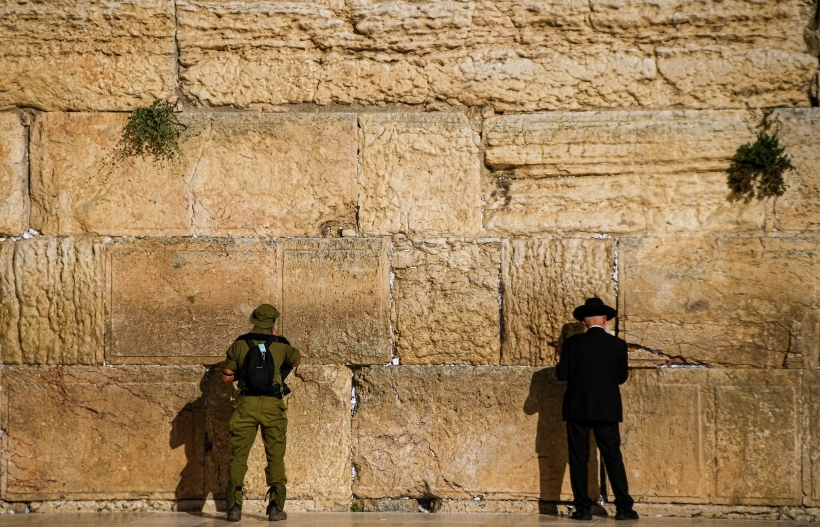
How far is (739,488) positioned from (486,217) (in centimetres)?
253

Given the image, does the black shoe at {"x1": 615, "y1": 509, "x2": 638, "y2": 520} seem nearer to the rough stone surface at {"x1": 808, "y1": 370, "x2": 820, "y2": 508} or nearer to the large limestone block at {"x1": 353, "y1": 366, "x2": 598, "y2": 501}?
the large limestone block at {"x1": 353, "y1": 366, "x2": 598, "y2": 501}

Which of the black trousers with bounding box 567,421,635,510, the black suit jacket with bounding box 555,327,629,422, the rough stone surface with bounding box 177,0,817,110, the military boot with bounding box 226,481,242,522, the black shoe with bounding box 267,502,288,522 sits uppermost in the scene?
the rough stone surface with bounding box 177,0,817,110

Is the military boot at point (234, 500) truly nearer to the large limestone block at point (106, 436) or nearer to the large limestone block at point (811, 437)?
the large limestone block at point (106, 436)

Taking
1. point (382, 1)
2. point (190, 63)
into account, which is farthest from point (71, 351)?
point (382, 1)

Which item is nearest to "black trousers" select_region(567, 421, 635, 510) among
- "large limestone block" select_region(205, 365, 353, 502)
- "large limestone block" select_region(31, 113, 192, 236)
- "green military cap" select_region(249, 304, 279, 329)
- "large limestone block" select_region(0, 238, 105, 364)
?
"large limestone block" select_region(205, 365, 353, 502)

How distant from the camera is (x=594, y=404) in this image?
593cm

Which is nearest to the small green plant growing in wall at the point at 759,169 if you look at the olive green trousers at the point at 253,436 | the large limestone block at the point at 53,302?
the olive green trousers at the point at 253,436

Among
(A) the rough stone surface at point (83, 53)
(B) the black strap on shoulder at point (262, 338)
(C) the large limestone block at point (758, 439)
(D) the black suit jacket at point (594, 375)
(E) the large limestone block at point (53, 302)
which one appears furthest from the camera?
(A) the rough stone surface at point (83, 53)

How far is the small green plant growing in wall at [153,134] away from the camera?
21.8 ft

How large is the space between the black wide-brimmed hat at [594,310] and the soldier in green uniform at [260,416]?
1951mm

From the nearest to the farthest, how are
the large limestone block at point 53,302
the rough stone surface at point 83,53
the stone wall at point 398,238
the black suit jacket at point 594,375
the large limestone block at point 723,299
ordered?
the black suit jacket at point 594,375 < the large limestone block at point 723,299 < the stone wall at point 398,238 < the large limestone block at point 53,302 < the rough stone surface at point 83,53

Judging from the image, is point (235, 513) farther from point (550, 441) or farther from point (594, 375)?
point (594, 375)

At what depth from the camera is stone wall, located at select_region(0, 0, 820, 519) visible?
6395 millimetres

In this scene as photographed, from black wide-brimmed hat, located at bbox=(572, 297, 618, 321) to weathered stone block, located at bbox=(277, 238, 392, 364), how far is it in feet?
4.45
